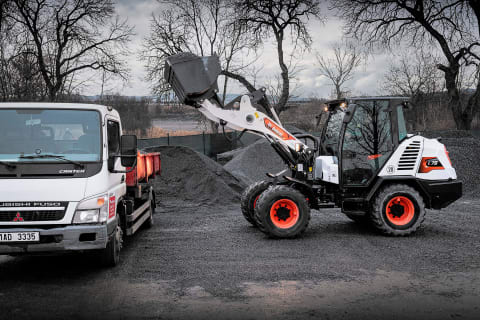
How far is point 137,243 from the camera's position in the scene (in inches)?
354

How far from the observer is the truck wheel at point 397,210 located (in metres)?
9.12

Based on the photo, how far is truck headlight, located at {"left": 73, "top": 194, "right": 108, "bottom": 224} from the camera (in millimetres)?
6223

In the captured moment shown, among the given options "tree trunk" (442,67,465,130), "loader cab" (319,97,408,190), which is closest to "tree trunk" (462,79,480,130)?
"tree trunk" (442,67,465,130)

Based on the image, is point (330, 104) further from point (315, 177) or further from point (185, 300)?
point (185, 300)

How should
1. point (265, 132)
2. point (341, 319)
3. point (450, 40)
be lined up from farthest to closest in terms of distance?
point (450, 40)
point (265, 132)
point (341, 319)

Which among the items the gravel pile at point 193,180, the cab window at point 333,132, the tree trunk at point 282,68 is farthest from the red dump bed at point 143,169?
the tree trunk at point 282,68

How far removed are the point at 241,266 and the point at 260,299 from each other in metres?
1.57

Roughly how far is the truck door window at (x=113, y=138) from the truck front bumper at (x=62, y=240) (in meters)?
1.28

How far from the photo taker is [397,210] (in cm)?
928

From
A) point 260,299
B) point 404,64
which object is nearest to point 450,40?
point 404,64

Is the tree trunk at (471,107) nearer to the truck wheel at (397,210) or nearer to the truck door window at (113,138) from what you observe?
the truck wheel at (397,210)

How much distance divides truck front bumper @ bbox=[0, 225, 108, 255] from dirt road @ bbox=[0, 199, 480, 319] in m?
0.51

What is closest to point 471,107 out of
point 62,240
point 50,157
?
point 50,157

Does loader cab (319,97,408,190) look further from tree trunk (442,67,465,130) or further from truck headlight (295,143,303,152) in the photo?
tree trunk (442,67,465,130)
